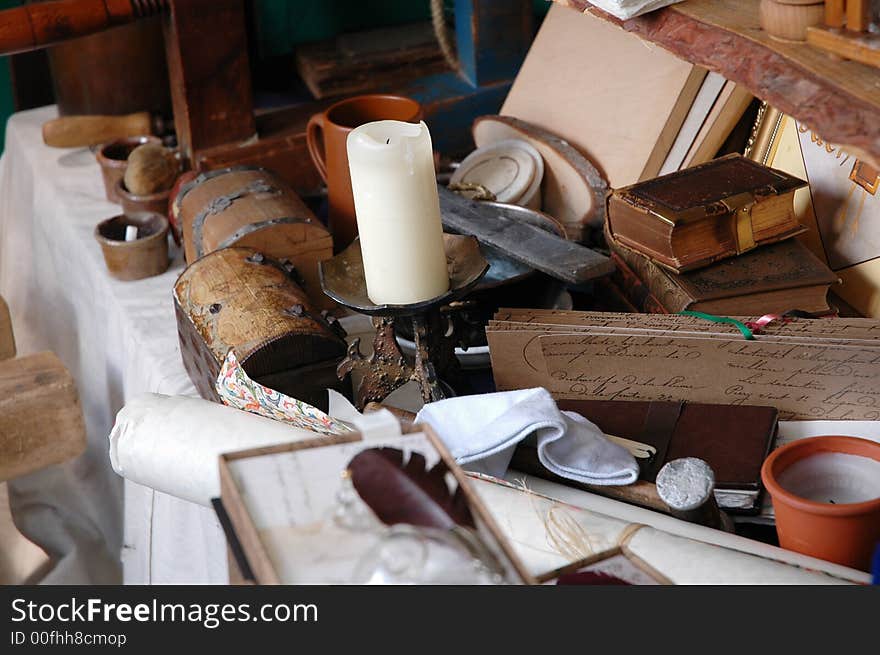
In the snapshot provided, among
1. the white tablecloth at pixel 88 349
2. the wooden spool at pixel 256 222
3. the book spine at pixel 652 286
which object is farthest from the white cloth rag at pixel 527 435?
the wooden spool at pixel 256 222

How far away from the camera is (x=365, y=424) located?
0.59 meters

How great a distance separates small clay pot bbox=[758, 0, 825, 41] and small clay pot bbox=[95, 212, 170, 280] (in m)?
1.02

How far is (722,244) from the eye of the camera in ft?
3.79

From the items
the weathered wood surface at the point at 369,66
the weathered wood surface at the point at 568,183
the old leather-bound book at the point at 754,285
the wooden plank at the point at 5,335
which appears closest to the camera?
the old leather-bound book at the point at 754,285

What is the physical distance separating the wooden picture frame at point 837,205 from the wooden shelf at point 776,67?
0.26 m

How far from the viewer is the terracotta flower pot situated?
2.60ft

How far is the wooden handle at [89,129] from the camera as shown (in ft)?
6.65

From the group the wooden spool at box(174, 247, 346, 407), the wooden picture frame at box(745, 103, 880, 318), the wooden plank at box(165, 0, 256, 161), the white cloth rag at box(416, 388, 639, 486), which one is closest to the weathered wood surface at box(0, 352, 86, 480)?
the wooden spool at box(174, 247, 346, 407)

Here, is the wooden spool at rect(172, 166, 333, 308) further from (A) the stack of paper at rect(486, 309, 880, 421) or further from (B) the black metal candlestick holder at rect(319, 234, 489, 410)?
(A) the stack of paper at rect(486, 309, 880, 421)

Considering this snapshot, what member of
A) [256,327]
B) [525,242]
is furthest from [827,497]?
[256,327]

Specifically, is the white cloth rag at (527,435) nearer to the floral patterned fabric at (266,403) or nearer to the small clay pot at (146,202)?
the floral patterned fabric at (266,403)

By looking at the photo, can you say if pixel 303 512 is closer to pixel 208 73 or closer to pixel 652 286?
pixel 652 286

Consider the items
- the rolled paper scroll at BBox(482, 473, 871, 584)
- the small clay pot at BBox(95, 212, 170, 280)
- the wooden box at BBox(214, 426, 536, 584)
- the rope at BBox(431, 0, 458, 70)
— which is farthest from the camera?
the rope at BBox(431, 0, 458, 70)
